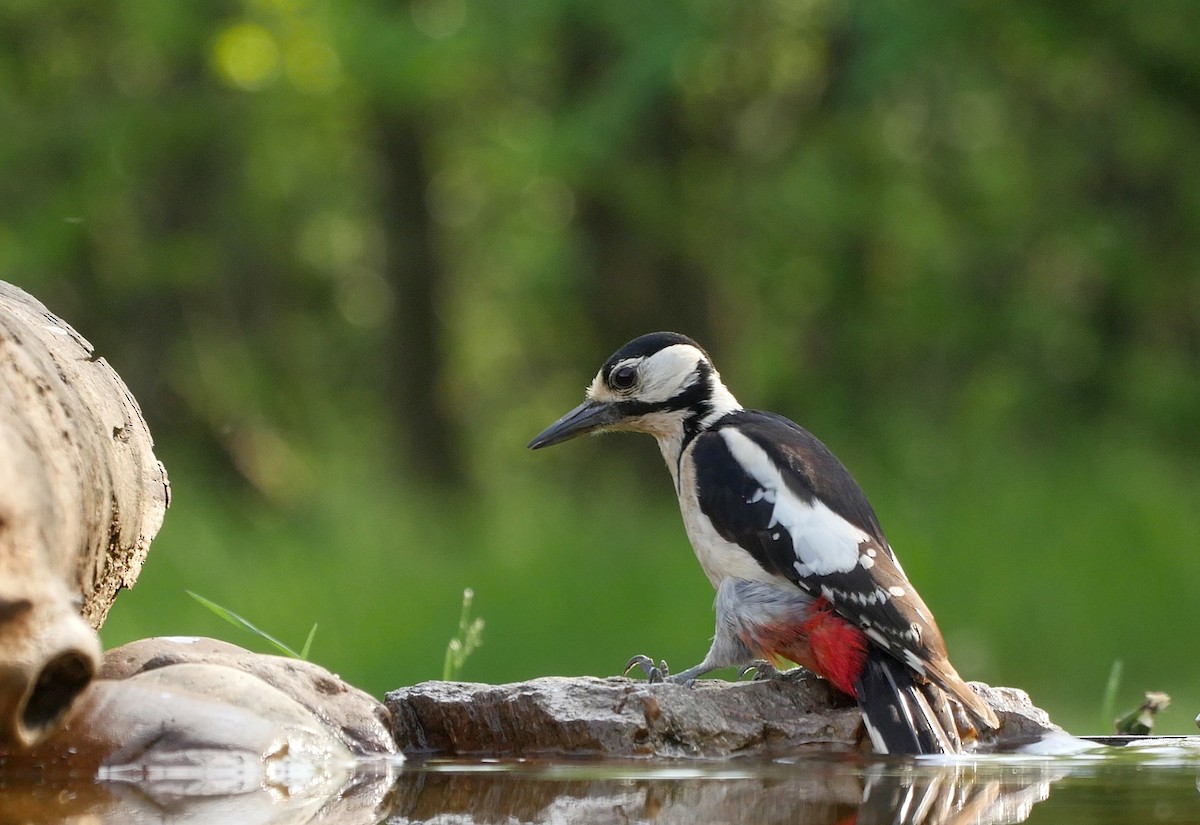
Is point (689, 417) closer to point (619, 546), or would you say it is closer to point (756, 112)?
point (619, 546)

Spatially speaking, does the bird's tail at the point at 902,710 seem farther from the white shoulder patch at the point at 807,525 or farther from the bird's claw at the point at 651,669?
the bird's claw at the point at 651,669

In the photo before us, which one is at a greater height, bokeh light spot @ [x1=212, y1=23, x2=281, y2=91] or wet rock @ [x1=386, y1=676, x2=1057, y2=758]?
bokeh light spot @ [x1=212, y1=23, x2=281, y2=91]

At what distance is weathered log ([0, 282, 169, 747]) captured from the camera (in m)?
2.81

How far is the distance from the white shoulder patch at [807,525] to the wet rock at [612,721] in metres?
0.36

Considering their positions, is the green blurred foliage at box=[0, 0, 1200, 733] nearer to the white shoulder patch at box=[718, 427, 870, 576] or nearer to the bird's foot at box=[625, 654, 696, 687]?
the white shoulder patch at box=[718, 427, 870, 576]

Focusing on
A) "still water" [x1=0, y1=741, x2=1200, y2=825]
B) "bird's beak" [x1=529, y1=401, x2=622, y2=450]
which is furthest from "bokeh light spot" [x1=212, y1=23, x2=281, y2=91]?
"still water" [x1=0, y1=741, x2=1200, y2=825]

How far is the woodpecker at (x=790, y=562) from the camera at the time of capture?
403cm

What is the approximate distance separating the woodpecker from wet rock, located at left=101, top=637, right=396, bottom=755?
0.86m

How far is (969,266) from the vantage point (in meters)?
12.7

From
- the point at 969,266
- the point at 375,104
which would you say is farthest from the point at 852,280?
the point at 375,104

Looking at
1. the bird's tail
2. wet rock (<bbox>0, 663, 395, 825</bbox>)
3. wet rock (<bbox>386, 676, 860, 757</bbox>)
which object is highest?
the bird's tail

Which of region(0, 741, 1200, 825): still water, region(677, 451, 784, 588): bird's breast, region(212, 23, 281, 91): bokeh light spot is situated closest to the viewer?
region(0, 741, 1200, 825): still water

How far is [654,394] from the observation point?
502cm

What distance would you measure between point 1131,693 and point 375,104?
697cm
